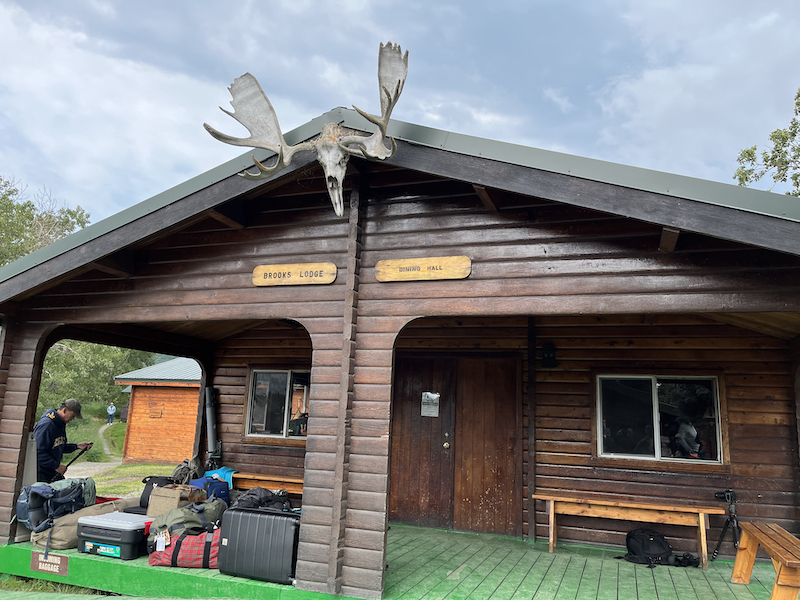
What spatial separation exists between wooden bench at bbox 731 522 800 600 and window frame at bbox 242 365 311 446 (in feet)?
16.7

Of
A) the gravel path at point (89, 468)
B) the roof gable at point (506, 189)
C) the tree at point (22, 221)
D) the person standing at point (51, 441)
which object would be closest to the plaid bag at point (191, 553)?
the person standing at point (51, 441)

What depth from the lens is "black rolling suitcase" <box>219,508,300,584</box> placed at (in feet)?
14.2

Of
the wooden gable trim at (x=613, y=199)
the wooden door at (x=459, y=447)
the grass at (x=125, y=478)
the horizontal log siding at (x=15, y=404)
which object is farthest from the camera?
the grass at (x=125, y=478)

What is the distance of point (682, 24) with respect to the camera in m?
71.0

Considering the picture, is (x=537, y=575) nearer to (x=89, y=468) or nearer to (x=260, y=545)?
(x=260, y=545)

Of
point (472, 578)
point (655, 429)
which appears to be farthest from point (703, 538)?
point (472, 578)

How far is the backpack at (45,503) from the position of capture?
5273 mm

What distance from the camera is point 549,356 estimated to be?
636 centimetres

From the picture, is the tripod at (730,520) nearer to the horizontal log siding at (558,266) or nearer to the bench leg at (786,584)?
the bench leg at (786,584)

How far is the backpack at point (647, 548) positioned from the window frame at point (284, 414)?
4.17 metres

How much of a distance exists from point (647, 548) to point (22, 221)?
2165 centimetres

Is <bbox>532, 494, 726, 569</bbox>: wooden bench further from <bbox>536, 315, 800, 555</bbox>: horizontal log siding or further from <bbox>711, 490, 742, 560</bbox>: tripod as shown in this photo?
<bbox>536, 315, 800, 555</bbox>: horizontal log siding

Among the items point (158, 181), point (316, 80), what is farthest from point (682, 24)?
point (158, 181)

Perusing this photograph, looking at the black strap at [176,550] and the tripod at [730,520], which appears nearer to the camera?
the black strap at [176,550]
